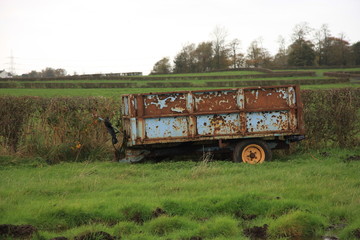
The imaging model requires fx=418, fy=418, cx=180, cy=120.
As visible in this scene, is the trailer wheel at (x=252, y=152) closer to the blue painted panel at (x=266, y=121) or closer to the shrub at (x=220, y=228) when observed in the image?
the blue painted panel at (x=266, y=121)

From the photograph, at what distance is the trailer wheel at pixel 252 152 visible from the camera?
33.5 ft

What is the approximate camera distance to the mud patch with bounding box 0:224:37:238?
5559mm

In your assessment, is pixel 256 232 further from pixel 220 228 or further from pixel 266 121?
pixel 266 121

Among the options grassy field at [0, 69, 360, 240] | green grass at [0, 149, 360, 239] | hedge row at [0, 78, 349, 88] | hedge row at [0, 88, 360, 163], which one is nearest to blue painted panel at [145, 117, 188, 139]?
grassy field at [0, 69, 360, 240]

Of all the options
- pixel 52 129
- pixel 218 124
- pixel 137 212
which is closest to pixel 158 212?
pixel 137 212

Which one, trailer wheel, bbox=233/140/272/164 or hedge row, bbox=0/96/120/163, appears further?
hedge row, bbox=0/96/120/163

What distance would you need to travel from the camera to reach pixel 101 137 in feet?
38.9

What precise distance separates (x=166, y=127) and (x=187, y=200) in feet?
11.8

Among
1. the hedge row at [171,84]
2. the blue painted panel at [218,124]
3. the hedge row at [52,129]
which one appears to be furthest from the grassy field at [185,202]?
the hedge row at [171,84]

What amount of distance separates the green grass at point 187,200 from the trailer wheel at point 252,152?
0.69 meters

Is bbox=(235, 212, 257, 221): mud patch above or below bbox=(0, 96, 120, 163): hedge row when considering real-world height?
below

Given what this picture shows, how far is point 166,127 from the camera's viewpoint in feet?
33.2

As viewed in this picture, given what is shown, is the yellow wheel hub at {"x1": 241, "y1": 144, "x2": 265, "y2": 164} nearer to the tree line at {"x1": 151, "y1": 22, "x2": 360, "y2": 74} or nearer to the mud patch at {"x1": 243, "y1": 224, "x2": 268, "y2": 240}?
the mud patch at {"x1": 243, "y1": 224, "x2": 268, "y2": 240}

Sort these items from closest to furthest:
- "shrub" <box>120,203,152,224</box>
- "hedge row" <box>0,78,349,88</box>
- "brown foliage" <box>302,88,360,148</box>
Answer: "shrub" <box>120,203,152,224</box>
"brown foliage" <box>302,88,360,148</box>
"hedge row" <box>0,78,349,88</box>
